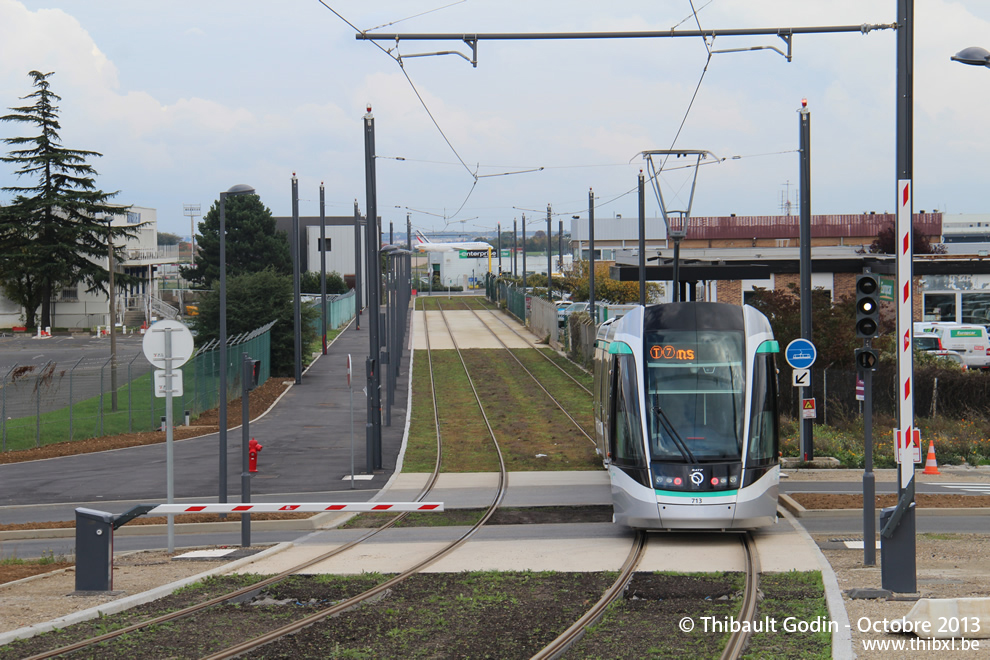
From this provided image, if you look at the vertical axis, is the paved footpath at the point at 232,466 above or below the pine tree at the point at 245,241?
below

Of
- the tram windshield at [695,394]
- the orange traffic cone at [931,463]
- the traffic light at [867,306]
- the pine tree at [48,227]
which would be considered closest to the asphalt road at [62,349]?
the pine tree at [48,227]

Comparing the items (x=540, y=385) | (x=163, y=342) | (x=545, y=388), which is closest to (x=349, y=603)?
(x=163, y=342)

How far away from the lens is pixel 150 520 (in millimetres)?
17766

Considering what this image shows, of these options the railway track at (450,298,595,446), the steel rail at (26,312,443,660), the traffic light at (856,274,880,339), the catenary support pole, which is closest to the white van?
the railway track at (450,298,595,446)

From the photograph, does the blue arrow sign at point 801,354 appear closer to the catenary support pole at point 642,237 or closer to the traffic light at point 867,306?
the traffic light at point 867,306

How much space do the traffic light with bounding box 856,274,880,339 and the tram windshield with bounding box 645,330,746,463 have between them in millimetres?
2473

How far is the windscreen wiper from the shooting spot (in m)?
13.3

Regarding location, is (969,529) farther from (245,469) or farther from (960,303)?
(960,303)

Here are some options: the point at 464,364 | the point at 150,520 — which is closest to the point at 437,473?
the point at 150,520

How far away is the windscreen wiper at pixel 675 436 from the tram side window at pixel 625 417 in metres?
0.28

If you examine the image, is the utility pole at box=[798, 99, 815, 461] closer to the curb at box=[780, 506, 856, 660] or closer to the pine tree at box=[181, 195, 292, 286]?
the curb at box=[780, 506, 856, 660]

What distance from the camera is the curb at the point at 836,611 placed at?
7.78 metres

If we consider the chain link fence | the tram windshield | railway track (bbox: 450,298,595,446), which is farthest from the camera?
the chain link fence

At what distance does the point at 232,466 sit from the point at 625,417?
527 inches
